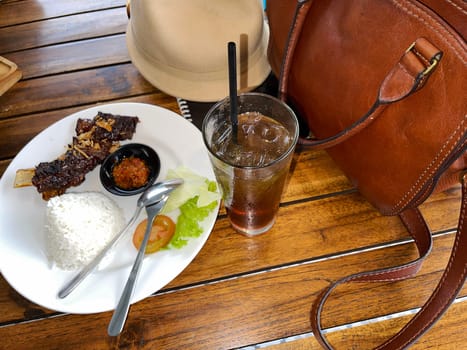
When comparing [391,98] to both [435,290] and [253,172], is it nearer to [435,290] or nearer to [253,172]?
[253,172]

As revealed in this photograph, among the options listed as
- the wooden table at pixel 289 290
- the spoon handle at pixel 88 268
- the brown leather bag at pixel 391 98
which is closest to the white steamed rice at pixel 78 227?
the spoon handle at pixel 88 268

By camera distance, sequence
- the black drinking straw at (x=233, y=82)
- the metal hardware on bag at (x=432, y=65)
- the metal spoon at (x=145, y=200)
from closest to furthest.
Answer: the metal hardware on bag at (x=432, y=65), the black drinking straw at (x=233, y=82), the metal spoon at (x=145, y=200)

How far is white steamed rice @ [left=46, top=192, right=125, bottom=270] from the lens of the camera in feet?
2.95

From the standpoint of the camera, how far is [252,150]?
2.90 ft

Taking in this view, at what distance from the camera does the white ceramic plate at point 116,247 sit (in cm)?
85

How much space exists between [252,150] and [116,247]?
39cm

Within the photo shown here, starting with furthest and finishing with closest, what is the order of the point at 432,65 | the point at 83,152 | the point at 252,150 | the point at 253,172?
1. the point at 83,152
2. the point at 252,150
3. the point at 253,172
4. the point at 432,65

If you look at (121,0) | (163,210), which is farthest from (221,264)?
(121,0)

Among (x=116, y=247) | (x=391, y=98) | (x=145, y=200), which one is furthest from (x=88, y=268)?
(x=391, y=98)

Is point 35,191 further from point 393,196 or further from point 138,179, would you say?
point 393,196

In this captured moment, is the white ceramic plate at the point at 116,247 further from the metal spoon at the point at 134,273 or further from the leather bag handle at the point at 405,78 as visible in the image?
the leather bag handle at the point at 405,78

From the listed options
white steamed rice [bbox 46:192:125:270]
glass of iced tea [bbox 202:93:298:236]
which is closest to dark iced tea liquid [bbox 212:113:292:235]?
glass of iced tea [bbox 202:93:298:236]

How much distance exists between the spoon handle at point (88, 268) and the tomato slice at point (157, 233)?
0.03m

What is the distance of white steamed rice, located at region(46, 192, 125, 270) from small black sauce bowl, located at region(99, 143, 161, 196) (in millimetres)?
48
